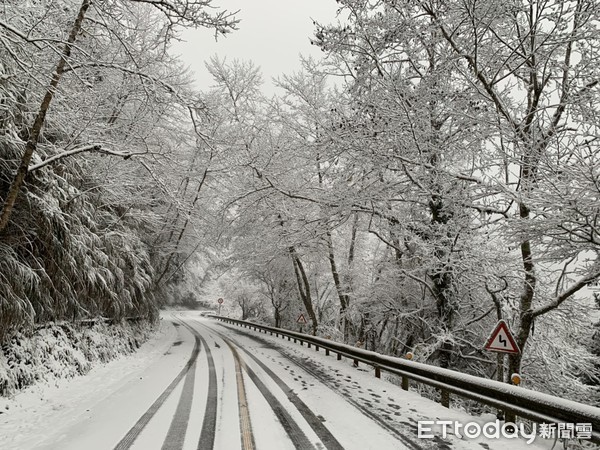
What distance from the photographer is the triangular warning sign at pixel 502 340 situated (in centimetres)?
631

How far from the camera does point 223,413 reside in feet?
19.6

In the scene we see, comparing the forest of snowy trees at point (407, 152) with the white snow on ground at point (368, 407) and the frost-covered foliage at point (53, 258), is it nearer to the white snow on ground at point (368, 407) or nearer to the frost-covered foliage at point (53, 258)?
the frost-covered foliage at point (53, 258)

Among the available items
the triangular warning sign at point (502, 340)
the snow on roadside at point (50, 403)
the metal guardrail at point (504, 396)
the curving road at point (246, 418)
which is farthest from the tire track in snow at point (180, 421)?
the triangular warning sign at point (502, 340)

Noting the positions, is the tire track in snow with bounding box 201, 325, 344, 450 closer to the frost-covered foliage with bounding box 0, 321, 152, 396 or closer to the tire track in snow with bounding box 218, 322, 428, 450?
the tire track in snow with bounding box 218, 322, 428, 450

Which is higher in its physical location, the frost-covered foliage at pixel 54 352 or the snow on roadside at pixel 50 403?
the frost-covered foliage at pixel 54 352

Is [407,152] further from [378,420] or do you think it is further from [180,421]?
[180,421]

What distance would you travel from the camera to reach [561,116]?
7.36 m

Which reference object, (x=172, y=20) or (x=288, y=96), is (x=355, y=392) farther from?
(x=288, y=96)

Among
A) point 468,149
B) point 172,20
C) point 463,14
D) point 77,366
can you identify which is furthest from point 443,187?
point 77,366

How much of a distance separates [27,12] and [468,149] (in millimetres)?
8897

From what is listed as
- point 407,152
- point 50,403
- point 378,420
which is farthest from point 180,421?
point 407,152

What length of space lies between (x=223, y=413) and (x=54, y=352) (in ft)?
17.7

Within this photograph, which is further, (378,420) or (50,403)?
(50,403)

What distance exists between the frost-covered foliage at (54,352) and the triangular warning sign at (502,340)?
891cm
